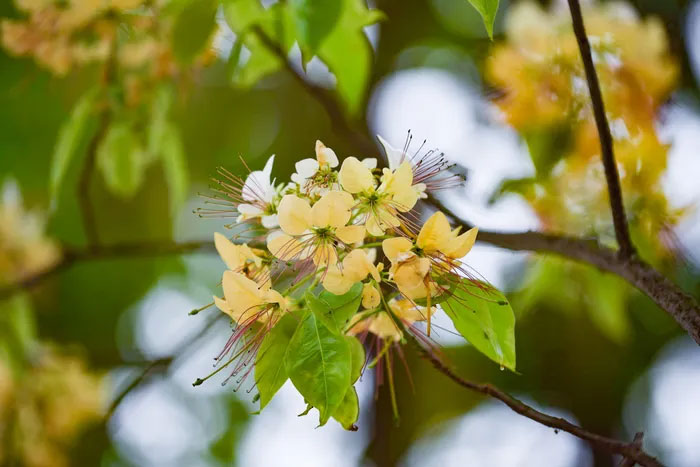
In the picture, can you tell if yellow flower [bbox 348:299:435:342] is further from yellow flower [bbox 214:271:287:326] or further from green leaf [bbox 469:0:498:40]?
green leaf [bbox 469:0:498:40]

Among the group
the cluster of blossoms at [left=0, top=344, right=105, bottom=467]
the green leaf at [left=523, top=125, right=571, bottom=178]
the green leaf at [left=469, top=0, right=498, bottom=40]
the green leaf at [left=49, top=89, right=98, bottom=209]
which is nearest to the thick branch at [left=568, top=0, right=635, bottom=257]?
→ the green leaf at [left=469, top=0, right=498, bottom=40]

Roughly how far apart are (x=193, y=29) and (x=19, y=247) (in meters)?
1.27

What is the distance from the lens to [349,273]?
633mm

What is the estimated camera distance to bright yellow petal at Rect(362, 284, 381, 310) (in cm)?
65

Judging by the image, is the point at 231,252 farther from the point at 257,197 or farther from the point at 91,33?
the point at 91,33

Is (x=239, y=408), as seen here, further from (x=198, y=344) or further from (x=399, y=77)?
(x=198, y=344)

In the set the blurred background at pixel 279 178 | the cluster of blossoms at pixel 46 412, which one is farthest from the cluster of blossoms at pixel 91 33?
the cluster of blossoms at pixel 46 412

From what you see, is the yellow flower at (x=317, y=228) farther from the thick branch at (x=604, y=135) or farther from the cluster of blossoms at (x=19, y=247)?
the cluster of blossoms at (x=19, y=247)

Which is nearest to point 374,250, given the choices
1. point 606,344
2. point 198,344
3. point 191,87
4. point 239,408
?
point 198,344

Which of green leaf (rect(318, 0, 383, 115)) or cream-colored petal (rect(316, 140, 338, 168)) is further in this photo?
green leaf (rect(318, 0, 383, 115))

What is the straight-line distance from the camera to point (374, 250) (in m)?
0.77

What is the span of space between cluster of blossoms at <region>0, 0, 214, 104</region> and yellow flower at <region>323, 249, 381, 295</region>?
0.81 meters

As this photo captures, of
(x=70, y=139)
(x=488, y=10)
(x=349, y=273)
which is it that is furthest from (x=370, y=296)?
(x=70, y=139)

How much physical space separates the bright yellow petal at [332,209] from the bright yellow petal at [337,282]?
0.04 m
